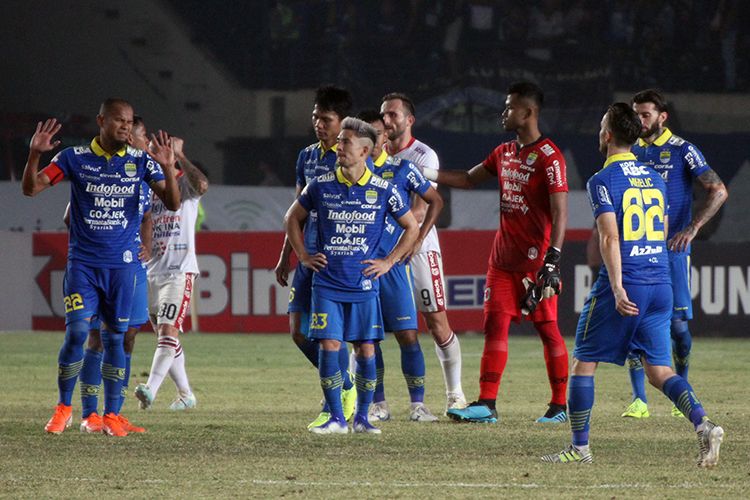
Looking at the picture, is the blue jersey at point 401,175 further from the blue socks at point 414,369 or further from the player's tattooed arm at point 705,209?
the player's tattooed arm at point 705,209

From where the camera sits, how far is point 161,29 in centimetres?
2511

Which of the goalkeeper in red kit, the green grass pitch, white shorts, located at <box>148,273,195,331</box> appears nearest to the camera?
the green grass pitch

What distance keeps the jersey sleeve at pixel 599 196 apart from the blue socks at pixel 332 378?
2084 millimetres

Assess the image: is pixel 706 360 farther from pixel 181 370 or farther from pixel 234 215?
pixel 234 215

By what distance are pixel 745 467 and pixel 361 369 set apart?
2.51m

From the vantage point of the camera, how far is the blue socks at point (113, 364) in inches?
340

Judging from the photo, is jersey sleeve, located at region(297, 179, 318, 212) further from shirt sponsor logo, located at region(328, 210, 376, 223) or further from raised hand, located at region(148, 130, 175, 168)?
raised hand, located at region(148, 130, 175, 168)

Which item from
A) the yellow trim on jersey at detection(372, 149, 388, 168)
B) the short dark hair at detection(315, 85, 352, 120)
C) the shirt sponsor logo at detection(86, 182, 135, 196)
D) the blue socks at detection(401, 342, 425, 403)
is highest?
the short dark hair at detection(315, 85, 352, 120)

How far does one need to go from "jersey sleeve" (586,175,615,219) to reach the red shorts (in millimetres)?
2326

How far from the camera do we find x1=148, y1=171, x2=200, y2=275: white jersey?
10.9m

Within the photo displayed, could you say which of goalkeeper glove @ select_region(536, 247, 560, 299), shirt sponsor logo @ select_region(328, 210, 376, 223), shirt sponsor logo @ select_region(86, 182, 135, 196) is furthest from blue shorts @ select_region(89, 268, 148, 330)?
goalkeeper glove @ select_region(536, 247, 560, 299)

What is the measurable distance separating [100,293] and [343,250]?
1.49 metres

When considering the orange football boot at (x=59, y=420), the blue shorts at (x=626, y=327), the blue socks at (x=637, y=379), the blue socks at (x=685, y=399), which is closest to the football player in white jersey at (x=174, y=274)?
the orange football boot at (x=59, y=420)

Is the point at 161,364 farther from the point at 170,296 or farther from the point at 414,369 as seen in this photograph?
the point at 414,369
